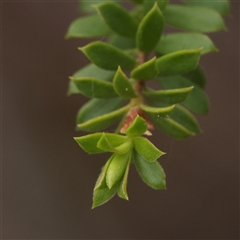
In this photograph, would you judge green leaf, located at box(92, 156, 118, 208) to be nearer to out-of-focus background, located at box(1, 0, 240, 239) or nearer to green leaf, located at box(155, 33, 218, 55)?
green leaf, located at box(155, 33, 218, 55)

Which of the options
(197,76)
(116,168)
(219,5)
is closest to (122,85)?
(116,168)

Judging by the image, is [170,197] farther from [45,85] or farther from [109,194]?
[109,194]

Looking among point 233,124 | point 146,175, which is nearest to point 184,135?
point 146,175

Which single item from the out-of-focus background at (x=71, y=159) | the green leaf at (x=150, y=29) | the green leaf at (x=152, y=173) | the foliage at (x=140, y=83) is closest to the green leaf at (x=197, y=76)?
the foliage at (x=140, y=83)

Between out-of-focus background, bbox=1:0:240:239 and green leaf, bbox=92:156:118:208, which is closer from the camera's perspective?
green leaf, bbox=92:156:118:208

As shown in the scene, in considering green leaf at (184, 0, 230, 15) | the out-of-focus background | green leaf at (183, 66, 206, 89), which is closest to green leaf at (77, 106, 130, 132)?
green leaf at (183, 66, 206, 89)

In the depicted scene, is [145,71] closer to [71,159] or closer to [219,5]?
[219,5]
